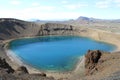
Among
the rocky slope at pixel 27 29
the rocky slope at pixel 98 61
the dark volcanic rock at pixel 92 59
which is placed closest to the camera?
the rocky slope at pixel 98 61

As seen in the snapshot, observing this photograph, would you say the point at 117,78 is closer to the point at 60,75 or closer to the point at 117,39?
the point at 60,75

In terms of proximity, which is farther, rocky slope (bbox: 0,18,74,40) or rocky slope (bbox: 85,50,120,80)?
rocky slope (bbox: 0,18,74,40)

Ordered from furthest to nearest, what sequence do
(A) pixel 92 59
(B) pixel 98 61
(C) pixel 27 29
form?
(C) pixel 27 29
(A) pixel 92 59
(B) pixel 98 61

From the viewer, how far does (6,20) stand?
170 m

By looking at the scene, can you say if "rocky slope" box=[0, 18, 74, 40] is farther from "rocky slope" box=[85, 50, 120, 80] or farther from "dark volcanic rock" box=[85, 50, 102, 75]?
"rocky slope" box=[85, 50, 120, 80]

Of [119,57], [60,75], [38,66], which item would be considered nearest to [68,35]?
[38,66]

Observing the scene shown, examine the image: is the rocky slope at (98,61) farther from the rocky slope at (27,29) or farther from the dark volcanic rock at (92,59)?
the rocky slope at (27,29)

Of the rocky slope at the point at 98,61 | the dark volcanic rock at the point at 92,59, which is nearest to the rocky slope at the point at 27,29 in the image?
the dark volcanic rock at the point at 92,59

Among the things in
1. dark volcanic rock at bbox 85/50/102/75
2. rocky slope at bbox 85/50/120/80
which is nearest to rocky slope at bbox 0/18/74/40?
dark volcanic rock at bbox 85/50/102/75

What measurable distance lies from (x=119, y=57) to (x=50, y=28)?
13075cm


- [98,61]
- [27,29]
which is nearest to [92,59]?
[98,61]

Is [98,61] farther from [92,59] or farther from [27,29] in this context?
[27,29]

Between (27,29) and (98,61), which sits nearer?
(98,61)

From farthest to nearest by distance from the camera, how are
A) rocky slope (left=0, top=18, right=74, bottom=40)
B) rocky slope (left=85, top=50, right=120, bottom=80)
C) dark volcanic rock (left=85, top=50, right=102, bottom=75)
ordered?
rocky slope (left=0, top=18, right=74, bottom=40) → dark volcanic rock (left=85, top=50, right=102, bottom=75) → rocky slope (left=85, top=50, right=120, bottom=80)
